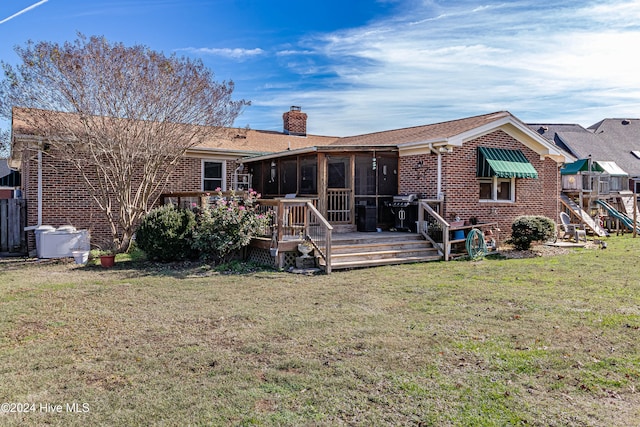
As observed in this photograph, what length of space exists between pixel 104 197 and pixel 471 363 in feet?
35.7

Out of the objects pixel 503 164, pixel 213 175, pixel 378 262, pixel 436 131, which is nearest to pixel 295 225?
pixel 378 262

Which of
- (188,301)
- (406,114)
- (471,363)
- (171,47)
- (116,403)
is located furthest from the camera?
(406,114)

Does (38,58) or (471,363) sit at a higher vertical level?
(38,58)

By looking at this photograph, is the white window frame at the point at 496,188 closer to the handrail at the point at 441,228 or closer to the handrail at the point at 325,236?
the handrail at the point at 441,228

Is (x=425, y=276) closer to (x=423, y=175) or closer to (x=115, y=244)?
(x=423, y=175)

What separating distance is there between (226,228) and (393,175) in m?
6.11

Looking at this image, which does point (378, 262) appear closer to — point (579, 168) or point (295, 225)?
point (295, 225)

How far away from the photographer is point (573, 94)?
→ 1030 inches

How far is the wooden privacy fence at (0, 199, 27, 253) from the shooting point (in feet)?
41.8

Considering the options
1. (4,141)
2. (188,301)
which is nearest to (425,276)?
(188,301)

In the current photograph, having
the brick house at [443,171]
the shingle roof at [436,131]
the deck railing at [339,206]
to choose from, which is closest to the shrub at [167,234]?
the brick house at [443,171]

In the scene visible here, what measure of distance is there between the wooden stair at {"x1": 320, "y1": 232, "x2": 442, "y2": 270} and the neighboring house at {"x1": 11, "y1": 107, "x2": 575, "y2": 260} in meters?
1.60

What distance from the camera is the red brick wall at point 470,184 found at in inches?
507

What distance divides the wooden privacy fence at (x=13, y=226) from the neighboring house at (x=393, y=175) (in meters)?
0.37
